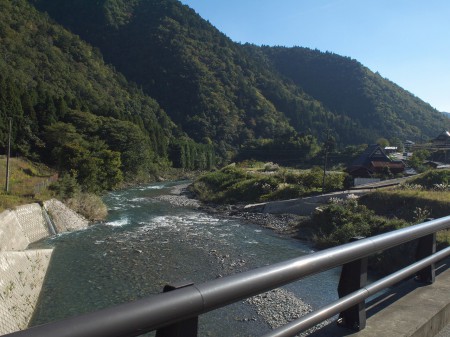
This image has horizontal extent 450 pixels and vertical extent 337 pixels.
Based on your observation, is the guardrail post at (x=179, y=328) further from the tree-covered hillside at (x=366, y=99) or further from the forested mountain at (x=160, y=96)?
the tree-covered hillside at (x=366, y=99)

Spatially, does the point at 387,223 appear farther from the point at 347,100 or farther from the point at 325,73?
the point at 325,73

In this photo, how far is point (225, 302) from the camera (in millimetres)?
1762

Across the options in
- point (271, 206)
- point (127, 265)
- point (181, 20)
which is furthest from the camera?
point (181, 20)

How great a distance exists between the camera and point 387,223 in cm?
2223

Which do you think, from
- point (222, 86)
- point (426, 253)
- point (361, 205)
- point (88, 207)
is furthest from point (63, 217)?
point (222, 86)

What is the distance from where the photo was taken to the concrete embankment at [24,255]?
37.3 feet

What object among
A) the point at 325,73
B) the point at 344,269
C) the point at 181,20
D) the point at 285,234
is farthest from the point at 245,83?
the point at 344,269

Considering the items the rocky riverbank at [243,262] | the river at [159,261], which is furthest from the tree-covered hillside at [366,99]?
the river at [159,261]

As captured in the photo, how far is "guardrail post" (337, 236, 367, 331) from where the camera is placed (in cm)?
278

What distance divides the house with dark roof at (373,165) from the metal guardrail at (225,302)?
47.3m

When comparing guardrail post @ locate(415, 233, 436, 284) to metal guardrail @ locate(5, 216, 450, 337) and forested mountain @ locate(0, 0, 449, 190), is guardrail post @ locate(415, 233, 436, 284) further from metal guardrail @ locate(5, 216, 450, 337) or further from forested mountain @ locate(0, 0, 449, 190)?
forested mountain @ locate(0, 0, 449, 190)

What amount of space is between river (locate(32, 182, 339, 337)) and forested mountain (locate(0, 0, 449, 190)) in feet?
49.5

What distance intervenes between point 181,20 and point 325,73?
7335 centimetres

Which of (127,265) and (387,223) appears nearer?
(127,265)
